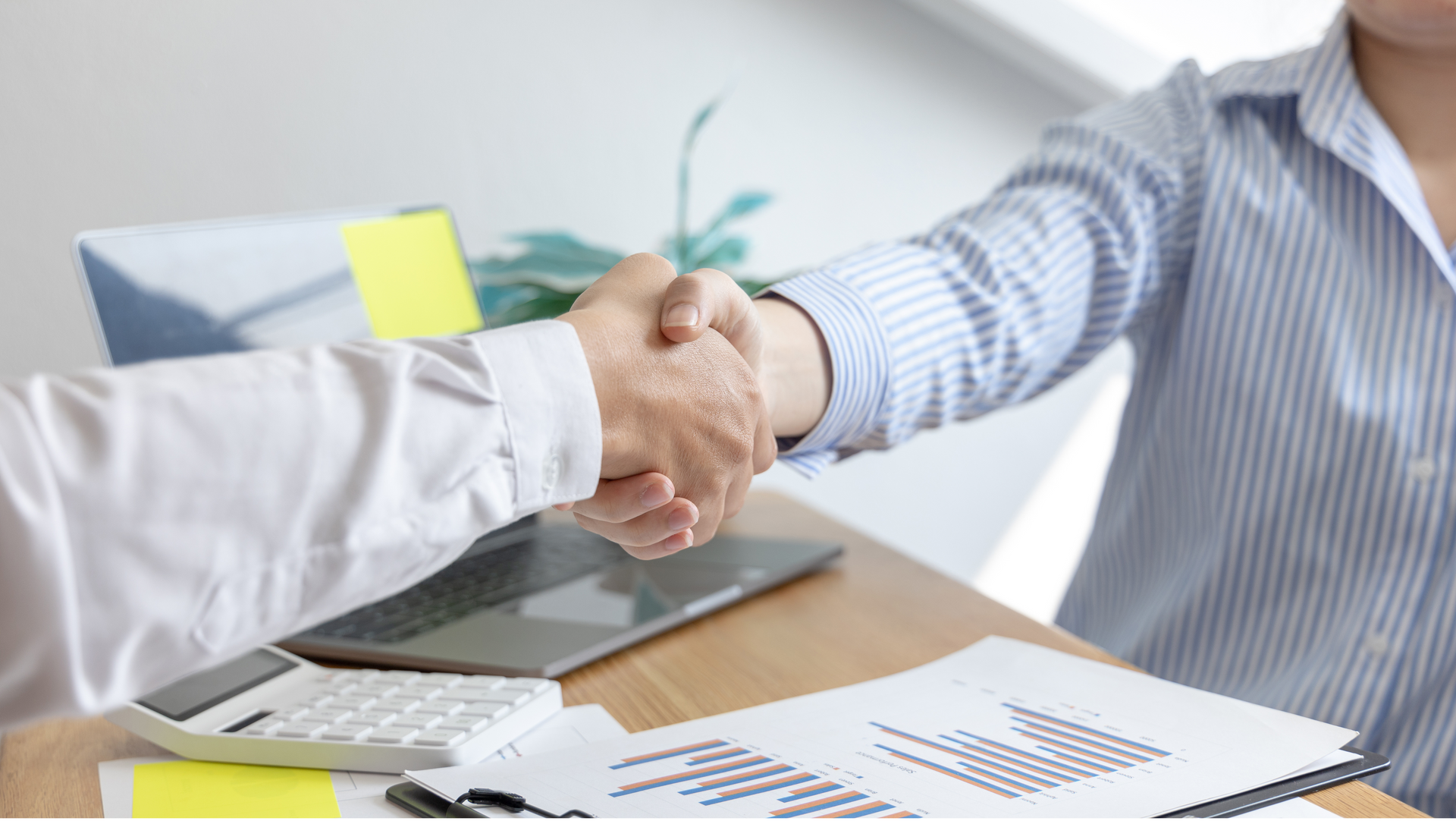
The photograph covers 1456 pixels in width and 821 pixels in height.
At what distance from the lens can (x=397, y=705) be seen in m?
0.47

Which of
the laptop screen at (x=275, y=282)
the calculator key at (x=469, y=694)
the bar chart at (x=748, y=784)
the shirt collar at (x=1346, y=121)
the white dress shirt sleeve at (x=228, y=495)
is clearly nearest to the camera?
the white dress shirt sleeve at (x=228, y=495)

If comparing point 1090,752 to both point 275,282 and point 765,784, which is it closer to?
point 765,784

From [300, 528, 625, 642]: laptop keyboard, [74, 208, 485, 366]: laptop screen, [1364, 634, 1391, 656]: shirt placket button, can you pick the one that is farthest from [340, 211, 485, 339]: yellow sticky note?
[1364, 634, 1391, 656]: shirt placket button

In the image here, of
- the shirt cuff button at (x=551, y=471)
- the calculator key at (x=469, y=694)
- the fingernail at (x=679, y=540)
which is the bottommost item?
the calculator key at (x=469, y=694)

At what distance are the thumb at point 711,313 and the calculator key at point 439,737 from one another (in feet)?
0.68

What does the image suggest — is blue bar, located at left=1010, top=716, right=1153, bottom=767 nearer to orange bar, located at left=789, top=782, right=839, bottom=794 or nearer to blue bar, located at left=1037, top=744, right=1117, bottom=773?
blue bar, located at left=1037, top=744, right=1117, bottom=773

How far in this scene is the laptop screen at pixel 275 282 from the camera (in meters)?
0.59

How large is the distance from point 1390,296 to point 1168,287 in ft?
0.57

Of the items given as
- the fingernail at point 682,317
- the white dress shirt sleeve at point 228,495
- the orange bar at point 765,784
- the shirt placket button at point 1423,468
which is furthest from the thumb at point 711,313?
the shirt placket button at point 1423,468

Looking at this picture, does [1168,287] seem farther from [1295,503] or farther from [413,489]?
[413,489]

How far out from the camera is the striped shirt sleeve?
653mm

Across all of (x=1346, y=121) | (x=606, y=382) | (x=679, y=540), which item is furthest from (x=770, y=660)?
(x=1346, y=121)

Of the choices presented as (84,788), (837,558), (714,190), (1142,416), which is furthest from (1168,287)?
(84,788)

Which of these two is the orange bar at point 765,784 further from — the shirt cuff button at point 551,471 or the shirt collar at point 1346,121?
the shirt collar at point 1346,121
